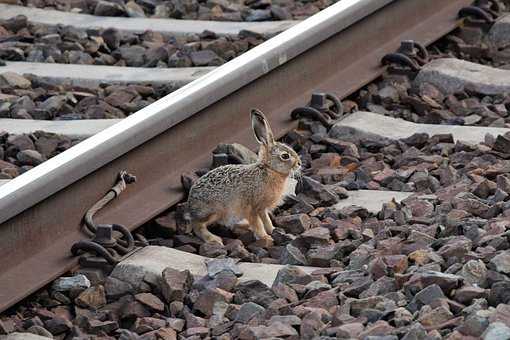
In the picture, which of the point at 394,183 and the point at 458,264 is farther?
the point at 394,183

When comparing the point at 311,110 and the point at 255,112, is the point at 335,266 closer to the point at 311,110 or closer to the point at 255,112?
the point at 255,112

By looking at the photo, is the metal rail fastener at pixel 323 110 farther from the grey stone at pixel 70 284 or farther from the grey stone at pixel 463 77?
the grey stone at pixel 70 284

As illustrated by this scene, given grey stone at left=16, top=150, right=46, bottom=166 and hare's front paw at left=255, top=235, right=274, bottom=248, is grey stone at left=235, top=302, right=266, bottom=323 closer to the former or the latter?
hare's front paw at left=255, top=235, right=274, bottom=248

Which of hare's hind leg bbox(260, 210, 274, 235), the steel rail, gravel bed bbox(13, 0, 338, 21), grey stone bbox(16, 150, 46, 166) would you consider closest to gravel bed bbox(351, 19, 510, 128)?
the steel rail

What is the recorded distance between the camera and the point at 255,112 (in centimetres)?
657

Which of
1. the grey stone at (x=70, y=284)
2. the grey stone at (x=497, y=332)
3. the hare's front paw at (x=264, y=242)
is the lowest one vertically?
the hare's front paw at (x=264, y=242)

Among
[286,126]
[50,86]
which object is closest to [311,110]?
[286,126]

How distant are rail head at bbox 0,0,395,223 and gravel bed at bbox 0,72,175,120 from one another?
0.70m

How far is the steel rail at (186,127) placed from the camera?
594cm

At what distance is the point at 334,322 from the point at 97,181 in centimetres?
174

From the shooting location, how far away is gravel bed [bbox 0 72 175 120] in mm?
7824

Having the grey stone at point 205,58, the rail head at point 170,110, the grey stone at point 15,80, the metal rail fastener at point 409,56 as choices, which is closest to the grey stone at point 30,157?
the rail head at point 170,110

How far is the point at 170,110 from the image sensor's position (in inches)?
273

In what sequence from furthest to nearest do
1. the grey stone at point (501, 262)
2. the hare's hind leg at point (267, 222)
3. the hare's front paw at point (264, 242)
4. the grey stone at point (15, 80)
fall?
the grey stone at point (15, 80), the hare's hind leg at point (267, 222), the hare's front paw at point (264, 242), the grey stone at point (501, 262)
